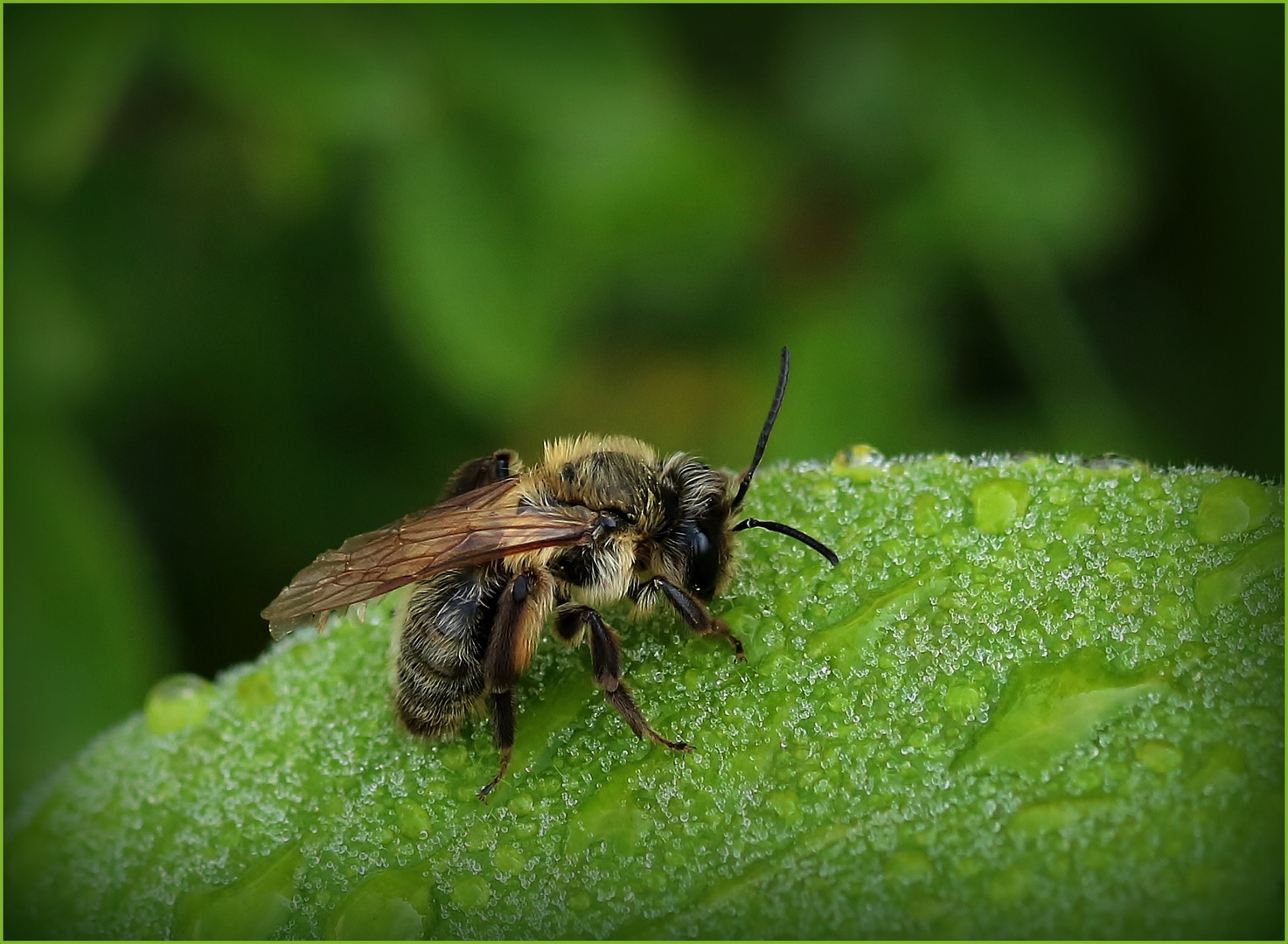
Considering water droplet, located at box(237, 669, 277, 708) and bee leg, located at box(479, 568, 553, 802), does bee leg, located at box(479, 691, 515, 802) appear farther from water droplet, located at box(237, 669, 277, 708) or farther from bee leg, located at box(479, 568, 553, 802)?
water droplet, located at box(237, 669, 277, 708)

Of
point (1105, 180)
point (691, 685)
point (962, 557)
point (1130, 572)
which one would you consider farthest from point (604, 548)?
point (1105, 180)

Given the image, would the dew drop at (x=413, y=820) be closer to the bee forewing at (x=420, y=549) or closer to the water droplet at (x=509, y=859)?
the water droplet at (x=509, y=859)

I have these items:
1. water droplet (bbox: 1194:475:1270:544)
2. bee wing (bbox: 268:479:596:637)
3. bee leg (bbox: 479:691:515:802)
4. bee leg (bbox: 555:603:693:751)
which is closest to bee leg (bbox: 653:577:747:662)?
bee leg (bbox: 555:603:693:751)

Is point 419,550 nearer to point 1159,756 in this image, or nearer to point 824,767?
point 824,767

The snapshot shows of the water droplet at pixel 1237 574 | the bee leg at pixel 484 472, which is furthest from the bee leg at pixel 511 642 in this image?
the water droplet at pixel 1237 574

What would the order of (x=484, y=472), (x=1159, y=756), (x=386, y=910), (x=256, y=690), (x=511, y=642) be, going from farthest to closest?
(x=484, y=472) → (x=256, y=690) → (x=511, y=642) → (x=386, y=910) → (x=1159, y=756)

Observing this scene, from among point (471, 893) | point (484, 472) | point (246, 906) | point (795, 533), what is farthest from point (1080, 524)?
point (246, 906)

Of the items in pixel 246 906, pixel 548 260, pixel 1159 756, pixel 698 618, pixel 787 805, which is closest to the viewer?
pixel 1159 756
